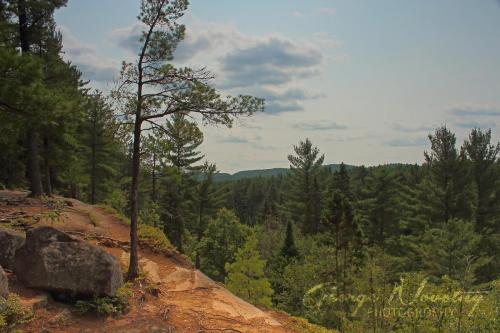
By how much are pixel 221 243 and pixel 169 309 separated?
31.6m

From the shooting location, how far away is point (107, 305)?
9.80 m

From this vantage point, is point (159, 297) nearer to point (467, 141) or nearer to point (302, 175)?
point (467, 141)

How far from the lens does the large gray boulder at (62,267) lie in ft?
31.6

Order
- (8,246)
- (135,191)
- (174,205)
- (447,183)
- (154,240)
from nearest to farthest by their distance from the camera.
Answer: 1. (8,246)
2. (135,191)
3. (154,240)
4. (447,183)
5. (174,205)

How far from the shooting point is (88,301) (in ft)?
32.3

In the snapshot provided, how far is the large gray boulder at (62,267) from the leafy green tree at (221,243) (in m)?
31.2

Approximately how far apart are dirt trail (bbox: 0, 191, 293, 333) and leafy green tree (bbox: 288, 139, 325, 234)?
33493 millimetres

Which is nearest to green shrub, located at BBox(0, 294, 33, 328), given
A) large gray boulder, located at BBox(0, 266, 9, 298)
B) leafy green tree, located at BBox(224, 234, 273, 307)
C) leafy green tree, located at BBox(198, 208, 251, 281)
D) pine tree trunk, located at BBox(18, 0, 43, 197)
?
large gray boulder, located at BBox(0, 266, 9, 298)

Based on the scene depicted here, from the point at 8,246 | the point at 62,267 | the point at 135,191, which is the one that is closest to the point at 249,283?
the point at 135,191

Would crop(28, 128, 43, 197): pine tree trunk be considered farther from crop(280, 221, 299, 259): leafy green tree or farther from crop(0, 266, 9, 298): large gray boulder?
crop(280, 221, 299, 259): leafy green tree

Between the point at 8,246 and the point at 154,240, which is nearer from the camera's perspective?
the point at 8,246

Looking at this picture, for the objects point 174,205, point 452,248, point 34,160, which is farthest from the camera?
point 174,205

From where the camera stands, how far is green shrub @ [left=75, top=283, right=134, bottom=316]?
966cm

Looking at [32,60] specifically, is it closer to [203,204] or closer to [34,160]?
[34,160]
